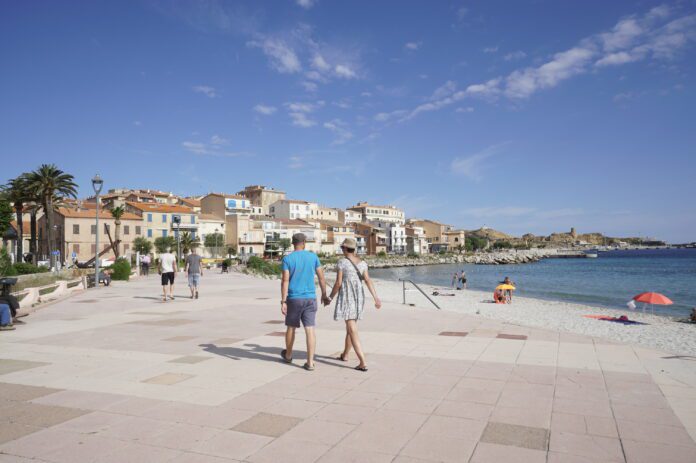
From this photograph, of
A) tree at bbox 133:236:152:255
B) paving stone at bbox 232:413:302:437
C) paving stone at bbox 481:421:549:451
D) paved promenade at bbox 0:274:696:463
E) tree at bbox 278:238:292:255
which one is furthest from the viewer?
tree at bbox 278:238:292:255

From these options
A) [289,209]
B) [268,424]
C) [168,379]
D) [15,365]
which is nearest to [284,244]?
[289,209]

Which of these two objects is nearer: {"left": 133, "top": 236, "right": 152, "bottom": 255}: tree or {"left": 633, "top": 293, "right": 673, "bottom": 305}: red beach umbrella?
{"left": 633, "top": 293, "right": 673, "bottom": 305}: red beach umbrella

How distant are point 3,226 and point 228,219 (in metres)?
44.9

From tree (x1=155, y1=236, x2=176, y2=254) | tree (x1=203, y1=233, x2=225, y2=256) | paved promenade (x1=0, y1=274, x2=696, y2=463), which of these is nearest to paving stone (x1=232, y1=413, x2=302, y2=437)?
paved promenade (x1=0, y1=274, x2=696, y2=463)

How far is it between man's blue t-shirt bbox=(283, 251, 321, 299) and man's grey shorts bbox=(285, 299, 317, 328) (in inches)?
2.6

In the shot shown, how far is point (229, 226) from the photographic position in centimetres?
8019

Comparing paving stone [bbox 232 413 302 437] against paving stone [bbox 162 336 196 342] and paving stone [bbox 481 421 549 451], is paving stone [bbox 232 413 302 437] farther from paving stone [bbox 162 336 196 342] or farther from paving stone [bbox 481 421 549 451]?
paving stone [bbox 162 336 196 342]

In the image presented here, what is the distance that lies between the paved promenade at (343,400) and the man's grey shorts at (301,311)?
0.64m

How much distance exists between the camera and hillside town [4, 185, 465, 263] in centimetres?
5703

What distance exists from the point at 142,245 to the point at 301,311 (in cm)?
6054

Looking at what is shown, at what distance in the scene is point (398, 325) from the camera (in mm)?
10336

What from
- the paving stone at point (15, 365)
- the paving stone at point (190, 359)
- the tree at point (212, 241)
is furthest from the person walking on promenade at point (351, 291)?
the tree at point (212, 241)

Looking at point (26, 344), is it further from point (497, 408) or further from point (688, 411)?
point (688, 411)

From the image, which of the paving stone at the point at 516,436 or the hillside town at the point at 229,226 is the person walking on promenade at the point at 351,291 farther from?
the hillside town at the point at 229,226
